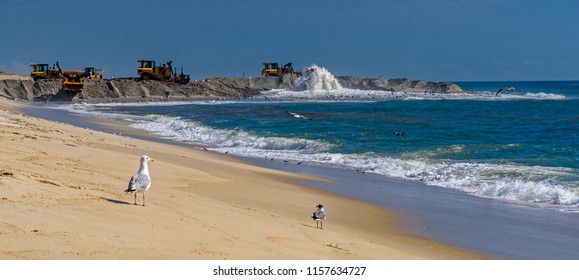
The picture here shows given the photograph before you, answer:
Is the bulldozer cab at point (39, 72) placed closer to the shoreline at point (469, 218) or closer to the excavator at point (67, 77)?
the excavator at point (67, 77)

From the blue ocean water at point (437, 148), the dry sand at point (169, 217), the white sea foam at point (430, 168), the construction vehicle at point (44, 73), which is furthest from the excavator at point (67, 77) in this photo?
the dry sand at point (169, 217)

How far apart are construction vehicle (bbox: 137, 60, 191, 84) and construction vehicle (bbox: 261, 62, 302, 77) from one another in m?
19.4

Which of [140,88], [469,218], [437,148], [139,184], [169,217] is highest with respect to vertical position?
[140,88]

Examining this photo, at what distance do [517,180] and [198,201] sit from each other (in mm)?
7742

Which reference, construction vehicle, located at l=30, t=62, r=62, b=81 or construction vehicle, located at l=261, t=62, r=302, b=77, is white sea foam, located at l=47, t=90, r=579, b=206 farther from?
construction vehicle, located at l=261, t=62, r=302, b=77

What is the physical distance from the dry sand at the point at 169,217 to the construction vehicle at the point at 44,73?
63.5m

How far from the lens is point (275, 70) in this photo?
101125mm

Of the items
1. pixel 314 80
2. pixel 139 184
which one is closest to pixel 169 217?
pixel 139 184

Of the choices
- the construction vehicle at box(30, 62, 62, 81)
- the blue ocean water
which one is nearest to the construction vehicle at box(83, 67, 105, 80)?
the construction vehicle at box(30, 62, 62, 81)

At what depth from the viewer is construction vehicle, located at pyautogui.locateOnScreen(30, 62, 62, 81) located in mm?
73819

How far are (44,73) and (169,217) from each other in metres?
72.3

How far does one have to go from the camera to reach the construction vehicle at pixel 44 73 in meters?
73.8

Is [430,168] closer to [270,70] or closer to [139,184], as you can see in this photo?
[139,184]
